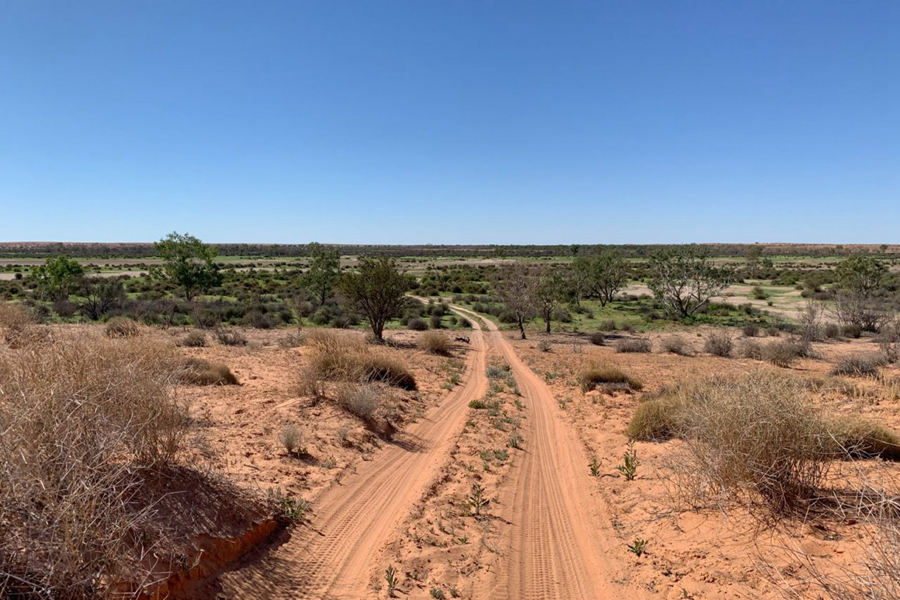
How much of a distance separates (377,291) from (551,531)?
18.5 m

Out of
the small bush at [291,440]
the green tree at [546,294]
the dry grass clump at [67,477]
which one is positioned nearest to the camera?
the dry grass clump at [67,477]

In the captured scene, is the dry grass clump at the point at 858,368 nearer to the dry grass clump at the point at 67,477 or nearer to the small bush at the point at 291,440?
the small bush at the point at 291,440

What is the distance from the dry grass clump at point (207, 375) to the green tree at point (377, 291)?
11.4 m

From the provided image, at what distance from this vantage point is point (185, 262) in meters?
35.6

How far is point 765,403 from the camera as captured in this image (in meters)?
5.62

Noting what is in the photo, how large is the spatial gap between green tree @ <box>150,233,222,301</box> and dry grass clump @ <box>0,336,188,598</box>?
3385cm

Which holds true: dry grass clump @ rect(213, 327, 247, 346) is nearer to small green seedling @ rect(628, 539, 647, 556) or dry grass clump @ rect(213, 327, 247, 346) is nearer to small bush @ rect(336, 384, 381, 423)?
small bush @ rect(336, 384, 381, 423)

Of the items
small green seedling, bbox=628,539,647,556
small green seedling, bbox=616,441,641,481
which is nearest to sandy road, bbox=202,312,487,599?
small green seedling, bbox=628,539,647,556

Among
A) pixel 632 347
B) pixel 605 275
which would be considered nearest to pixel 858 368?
pixel 632 347

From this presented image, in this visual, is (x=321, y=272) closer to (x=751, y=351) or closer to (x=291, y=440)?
(x=751, y=351)

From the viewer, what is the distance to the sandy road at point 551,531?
5152mm

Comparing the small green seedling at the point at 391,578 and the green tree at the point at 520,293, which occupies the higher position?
the green tree at the point at 520,293

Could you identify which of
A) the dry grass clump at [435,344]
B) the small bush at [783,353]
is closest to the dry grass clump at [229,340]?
the dry grass clump at [435,344]

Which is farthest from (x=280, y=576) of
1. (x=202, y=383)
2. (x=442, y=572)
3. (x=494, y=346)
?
(x=494, y=346)
